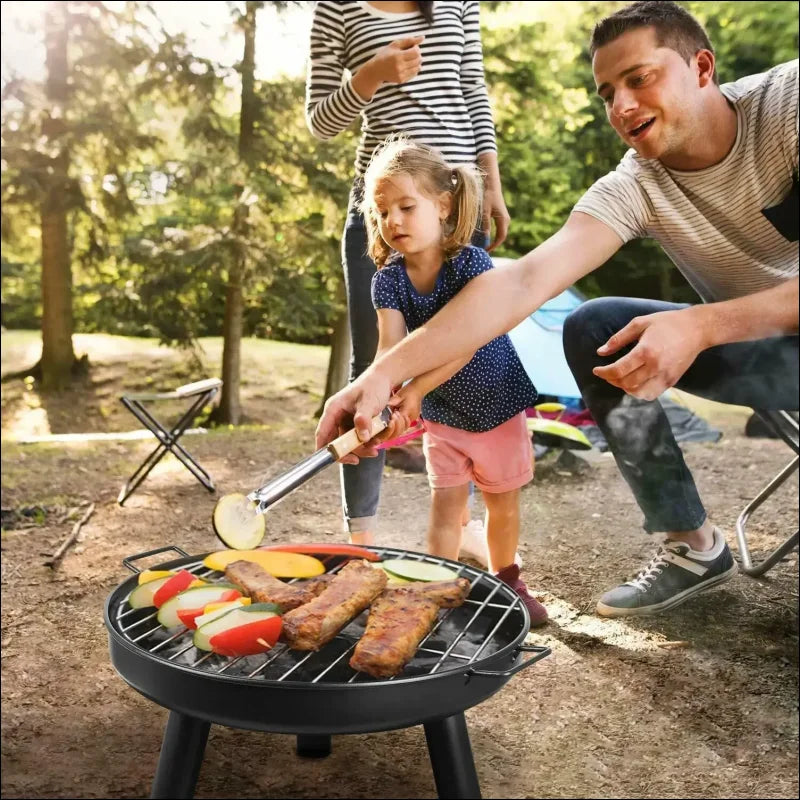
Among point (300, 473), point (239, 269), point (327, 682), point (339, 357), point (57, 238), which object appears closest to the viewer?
point (327, 682)

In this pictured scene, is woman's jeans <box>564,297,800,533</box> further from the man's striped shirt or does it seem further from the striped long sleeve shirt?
the striped long sleeve shirt

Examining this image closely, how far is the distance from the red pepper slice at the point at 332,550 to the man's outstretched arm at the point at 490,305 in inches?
6.6

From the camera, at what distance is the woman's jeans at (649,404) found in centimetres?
102

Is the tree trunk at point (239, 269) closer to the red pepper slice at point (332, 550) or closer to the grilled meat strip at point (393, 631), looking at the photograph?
the red pepper slice at point (332, 550)

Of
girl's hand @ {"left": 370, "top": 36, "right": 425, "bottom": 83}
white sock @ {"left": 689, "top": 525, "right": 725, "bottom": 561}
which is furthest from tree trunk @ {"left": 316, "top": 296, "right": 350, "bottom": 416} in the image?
white sock @ {"left": 689, "top": 525, "right": 725, "bottom": 561}

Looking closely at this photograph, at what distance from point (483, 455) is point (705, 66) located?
621mm

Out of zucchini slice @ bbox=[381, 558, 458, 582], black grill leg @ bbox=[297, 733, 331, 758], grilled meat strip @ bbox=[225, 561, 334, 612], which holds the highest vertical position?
grilled meat strip @ bbox=[225, 561, 334, 612]

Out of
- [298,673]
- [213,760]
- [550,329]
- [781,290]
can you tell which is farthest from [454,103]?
[213,760]

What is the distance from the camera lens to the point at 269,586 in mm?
1011

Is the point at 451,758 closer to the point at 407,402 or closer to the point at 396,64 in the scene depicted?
the point at 407,402

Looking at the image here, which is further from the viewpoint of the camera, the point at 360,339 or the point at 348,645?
the point at 360,339

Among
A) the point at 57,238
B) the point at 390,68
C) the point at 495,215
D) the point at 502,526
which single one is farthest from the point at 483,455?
the point at 57,238

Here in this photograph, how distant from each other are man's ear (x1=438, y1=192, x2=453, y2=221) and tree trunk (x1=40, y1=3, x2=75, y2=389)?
3.16 ft

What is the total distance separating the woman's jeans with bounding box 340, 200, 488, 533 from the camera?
54.2 inches
